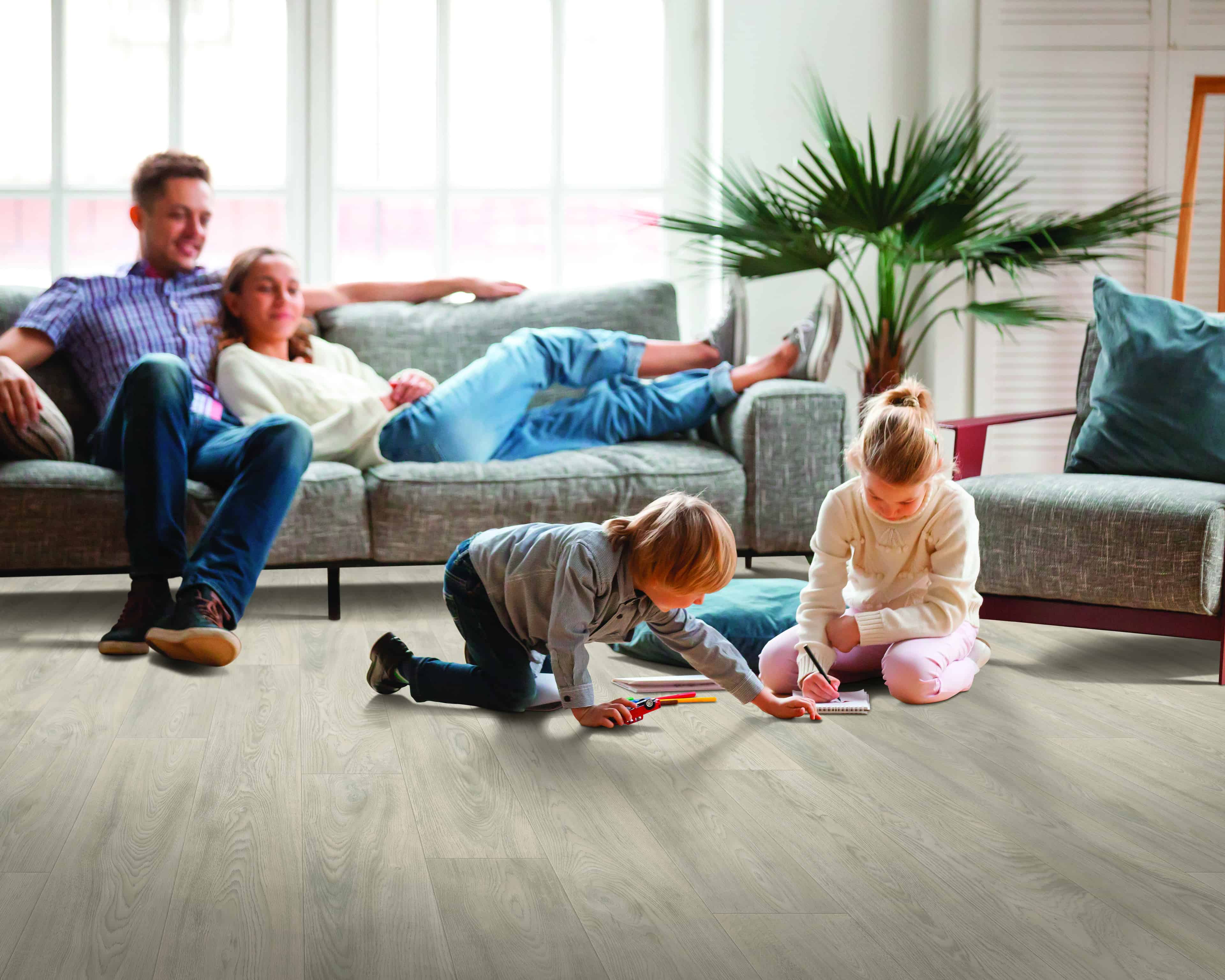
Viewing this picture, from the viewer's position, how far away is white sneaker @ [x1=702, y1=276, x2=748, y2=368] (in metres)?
3.33

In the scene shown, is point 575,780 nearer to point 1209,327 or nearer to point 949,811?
point 949,811

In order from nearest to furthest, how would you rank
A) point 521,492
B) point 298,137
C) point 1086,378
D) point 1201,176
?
1. point 521,492
2. point 1086,378
3. point 1201,176
4. point 298,137

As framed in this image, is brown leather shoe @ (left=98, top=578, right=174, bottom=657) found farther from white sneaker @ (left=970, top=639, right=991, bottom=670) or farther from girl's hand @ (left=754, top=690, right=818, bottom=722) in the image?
white sneaker @ (left=970, top=639, right=991, bottom=670)

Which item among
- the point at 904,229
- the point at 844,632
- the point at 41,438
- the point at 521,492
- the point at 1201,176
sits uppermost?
the point at 1201,176

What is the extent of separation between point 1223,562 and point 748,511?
1.11 meters

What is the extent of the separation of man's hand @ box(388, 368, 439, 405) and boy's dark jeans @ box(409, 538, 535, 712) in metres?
1.13

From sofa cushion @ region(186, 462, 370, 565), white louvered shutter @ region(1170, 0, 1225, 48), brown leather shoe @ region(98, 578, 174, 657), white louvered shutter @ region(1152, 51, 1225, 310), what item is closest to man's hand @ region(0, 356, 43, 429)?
sofa cushion @ region(186, 462, 370, 565)

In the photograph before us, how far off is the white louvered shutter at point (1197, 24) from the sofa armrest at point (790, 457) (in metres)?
2.10

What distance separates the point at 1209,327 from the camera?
2.69m

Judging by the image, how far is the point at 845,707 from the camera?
1998 millimetres

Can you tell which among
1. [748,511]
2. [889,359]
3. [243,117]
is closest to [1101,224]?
[889,359]

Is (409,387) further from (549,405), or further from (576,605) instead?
(576,605)

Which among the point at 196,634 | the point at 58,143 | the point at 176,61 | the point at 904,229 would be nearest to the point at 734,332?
the point at 904,229

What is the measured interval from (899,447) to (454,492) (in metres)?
1.22
